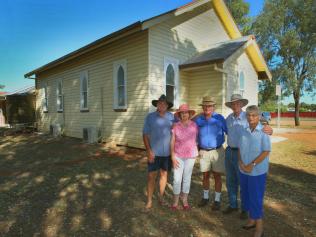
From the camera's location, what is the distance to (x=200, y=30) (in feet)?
39.8

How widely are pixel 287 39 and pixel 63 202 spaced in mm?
25547

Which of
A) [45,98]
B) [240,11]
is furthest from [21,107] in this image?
[240,11]

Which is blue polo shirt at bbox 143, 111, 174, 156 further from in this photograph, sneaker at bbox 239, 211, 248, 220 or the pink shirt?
sneaker at bbox 239, 211, 248, 220

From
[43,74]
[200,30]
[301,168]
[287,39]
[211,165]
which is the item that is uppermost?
[287,39]

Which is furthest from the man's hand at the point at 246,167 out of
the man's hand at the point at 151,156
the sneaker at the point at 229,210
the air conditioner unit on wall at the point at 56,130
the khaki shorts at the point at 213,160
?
the air conditioner unit on wall at the point at 56,130

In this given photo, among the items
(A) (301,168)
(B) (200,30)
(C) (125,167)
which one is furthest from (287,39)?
(C) (125,167)

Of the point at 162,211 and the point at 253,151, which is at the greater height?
the point at 253,151

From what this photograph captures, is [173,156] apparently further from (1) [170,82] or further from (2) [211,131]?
(1) [170,82]

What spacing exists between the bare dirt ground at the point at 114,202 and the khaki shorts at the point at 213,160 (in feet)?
2.40

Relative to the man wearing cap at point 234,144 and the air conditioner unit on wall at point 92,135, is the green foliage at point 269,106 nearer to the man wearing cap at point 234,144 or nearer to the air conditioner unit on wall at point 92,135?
the air conditioner unit on wall at point 92,135

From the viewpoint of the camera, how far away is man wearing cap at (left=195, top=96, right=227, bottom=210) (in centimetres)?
443

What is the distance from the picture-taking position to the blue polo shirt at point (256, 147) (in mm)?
3520

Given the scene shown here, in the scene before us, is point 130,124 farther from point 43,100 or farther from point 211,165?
point 43,100

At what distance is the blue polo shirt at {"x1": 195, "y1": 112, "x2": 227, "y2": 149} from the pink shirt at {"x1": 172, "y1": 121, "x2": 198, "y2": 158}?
0.13 metres
